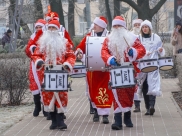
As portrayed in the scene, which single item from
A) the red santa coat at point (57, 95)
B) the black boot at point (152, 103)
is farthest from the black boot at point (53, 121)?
the black boot at point (152, 103)

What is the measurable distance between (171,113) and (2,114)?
11.3ft

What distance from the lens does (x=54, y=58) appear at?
31.4 ft

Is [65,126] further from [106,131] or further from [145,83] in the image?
[145,83]

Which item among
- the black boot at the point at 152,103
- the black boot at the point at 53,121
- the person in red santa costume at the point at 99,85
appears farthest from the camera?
the black boot at the point at 152,103

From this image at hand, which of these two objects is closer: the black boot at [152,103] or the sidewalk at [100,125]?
the sidewalk at [100,125]

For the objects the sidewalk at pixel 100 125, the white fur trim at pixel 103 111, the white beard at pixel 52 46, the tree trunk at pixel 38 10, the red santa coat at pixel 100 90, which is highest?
the tree trunk at pixel 38 10

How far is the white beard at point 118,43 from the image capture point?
31.6 feet

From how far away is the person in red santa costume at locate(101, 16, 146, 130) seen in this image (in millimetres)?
9586

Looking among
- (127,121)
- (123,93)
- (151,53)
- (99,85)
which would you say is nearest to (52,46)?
(123,93)

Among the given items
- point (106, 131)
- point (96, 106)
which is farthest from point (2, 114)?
point (106, 131)

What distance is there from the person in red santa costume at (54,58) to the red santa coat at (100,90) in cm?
104

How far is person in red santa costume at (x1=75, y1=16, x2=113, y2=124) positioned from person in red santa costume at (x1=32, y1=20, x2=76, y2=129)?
0.93 m

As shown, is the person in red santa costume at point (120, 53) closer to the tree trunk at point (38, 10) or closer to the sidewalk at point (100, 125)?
the sidewalk at point (100, 125)

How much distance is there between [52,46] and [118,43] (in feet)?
3.53
